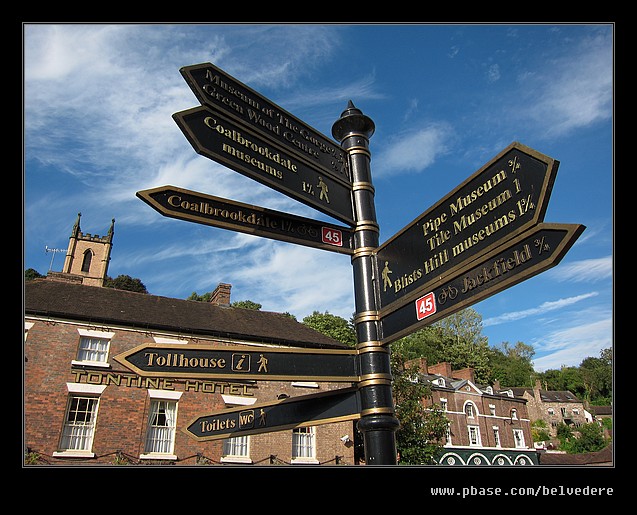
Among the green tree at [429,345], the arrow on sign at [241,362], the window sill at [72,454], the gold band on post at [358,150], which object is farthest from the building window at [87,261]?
the arrow on sign at [241,362]

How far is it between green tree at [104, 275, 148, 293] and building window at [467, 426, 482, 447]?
47.2 meters

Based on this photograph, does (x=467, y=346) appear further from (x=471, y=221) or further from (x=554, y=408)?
(x=471, y=221)

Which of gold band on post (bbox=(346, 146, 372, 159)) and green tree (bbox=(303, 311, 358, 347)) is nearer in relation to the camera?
gold band on post (bbox=(346, 146, 372, 159))

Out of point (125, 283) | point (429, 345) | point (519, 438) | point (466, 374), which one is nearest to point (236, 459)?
point (466, 374)

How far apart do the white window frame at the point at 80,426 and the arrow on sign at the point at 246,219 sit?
55.9ft

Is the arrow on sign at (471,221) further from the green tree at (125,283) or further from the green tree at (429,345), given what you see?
the green tree at (125,283)

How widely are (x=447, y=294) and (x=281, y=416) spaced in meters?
1.49

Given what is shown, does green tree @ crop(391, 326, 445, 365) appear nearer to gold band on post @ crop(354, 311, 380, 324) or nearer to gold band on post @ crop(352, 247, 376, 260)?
gold band on post @ crop(352, 247, 376, 260)

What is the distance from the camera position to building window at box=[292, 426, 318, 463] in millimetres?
20016

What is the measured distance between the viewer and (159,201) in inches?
131

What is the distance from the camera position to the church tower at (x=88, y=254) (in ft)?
217

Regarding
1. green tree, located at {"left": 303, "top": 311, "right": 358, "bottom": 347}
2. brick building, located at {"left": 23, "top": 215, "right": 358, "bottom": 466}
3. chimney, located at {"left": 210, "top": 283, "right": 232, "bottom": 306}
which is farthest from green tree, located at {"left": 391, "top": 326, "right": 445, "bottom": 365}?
brick building, located at {"left": 23, "top": 215, "right": 358, "bottom": 466}

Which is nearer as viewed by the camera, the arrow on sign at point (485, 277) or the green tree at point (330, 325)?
the arrow on sign at point (485, 277)

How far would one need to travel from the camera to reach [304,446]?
20328 mm
